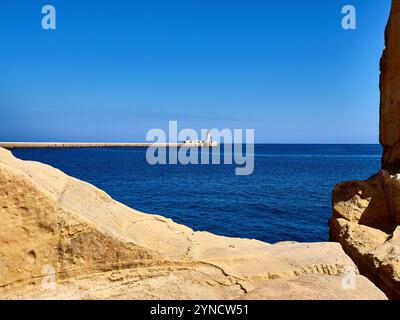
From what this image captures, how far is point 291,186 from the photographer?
37031 millimetres

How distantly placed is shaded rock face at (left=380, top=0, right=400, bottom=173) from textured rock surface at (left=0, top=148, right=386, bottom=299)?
898 cm

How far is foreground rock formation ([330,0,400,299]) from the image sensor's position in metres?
7.76

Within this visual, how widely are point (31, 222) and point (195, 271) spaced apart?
2.76m

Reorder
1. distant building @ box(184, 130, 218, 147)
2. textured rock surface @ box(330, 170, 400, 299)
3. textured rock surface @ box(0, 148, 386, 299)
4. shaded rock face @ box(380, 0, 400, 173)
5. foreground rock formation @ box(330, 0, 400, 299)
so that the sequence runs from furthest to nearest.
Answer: distant building @ box(184, 130, 218, 147), shaded rock face @ box(380, 0, 400, 173), textured rock surface @ box(330, 170, 400, 299), foreground rock formation @ box(330, 0, 400, 299), textured rock surface @ box(0, 148, 386, 299)

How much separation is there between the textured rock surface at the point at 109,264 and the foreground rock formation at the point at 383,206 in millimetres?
2274

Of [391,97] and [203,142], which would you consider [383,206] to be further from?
[203,142]

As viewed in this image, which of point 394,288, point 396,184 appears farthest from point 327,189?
point 394,288

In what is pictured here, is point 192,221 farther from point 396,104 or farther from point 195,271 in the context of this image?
point 195,271

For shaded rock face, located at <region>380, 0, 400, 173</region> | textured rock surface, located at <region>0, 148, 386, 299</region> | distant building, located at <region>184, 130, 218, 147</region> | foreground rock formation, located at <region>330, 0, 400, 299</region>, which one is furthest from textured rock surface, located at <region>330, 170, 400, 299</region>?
distant building, located at <region>184, 130, 218, 147</region>

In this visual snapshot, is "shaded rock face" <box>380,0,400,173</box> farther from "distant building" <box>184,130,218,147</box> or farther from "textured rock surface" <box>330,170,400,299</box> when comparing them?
"distant building" <box>184,130,218,147</box>

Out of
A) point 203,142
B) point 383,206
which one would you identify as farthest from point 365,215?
point 203,142

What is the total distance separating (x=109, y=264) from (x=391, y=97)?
12.8m

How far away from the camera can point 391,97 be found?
13.3 meters

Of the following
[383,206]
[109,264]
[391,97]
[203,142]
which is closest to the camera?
[109,264]
